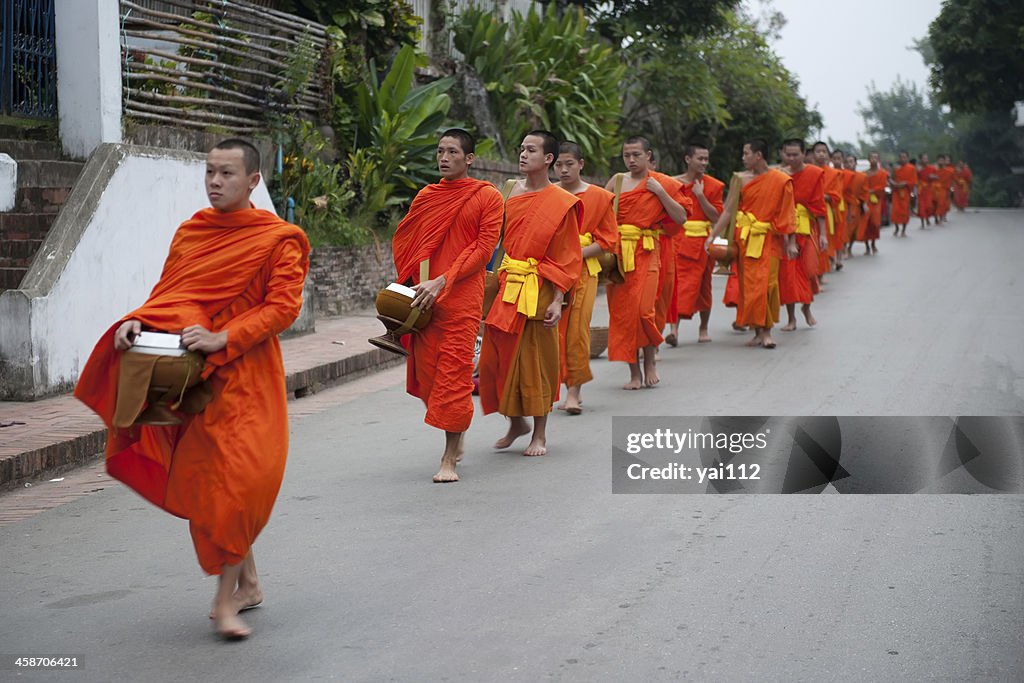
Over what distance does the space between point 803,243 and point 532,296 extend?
725 cm

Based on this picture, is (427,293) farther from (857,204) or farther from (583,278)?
(857,204)

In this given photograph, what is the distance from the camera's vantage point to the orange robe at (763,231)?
13008 millimetres

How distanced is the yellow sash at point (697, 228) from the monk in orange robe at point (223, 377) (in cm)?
863

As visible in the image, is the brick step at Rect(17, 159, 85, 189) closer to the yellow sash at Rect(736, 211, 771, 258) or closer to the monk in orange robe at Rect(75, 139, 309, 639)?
the monk in orange robe at Rect(75, 139, 309, 639)

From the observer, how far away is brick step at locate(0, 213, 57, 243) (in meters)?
10.3

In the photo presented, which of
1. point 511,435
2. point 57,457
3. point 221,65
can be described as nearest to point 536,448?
point 511,435

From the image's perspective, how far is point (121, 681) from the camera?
423 centimetres

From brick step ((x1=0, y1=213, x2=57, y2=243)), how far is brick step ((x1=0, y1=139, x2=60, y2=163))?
20.6 inches

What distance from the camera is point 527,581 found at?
5.27 m

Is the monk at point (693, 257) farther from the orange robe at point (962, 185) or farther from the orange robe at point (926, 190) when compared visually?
the orange robe at point (962, 185)

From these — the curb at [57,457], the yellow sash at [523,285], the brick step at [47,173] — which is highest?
the brick step at [47,173]

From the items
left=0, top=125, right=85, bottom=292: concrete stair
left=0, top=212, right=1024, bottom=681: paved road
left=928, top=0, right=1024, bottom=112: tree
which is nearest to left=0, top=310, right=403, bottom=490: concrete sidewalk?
left=0, top=212, right=1024, bottom=681: paved road

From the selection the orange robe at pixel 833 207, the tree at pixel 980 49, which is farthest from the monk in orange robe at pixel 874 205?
the tree at pixel 980 49

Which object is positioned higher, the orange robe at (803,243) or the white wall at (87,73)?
the white wall at (87,73)
